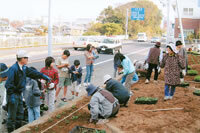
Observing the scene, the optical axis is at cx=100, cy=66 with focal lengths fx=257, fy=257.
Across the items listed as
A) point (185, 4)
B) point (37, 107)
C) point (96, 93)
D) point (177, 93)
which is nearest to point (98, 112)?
point (96, 93)

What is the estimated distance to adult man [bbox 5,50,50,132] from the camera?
500cm

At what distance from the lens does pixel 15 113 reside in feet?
17.3

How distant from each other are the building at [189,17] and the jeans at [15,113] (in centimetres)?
5590

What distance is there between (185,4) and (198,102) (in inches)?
Answer: 2228

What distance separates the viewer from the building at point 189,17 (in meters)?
57.8

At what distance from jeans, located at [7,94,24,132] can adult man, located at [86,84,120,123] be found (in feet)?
4.81

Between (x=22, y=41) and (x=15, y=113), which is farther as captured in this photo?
(x=22, y=41)

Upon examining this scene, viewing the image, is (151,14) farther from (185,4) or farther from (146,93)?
(146,93)

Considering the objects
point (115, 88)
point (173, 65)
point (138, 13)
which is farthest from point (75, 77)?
point (138, 13)

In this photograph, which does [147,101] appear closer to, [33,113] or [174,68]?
[174,68]

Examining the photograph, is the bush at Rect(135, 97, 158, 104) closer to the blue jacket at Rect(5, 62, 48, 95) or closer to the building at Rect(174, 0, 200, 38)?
the blue jacket at Rect(5, 62, 48, 95)

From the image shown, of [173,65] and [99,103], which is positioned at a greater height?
[173,65]

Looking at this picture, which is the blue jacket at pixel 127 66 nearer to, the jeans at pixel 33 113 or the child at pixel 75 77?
the child at pixel 75 77

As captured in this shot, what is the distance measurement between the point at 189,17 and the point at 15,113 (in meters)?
59.0
